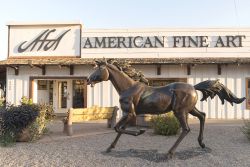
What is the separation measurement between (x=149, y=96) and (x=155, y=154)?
1.32 m

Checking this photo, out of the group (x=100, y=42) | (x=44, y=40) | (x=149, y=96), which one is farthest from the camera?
(x=44, y=40)

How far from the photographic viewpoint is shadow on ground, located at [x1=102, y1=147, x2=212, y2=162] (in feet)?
20.7

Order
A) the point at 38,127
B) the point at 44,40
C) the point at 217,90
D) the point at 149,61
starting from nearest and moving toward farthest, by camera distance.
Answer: the point at 217,90 < the point at 38,127 < the point at 149,61 < the point at 44,40

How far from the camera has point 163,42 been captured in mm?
15586

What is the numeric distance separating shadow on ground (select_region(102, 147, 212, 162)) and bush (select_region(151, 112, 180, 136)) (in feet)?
7.43

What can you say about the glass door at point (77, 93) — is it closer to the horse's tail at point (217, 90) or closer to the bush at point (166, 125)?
the bush at point (166, 125)

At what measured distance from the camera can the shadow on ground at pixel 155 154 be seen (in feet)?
20.7

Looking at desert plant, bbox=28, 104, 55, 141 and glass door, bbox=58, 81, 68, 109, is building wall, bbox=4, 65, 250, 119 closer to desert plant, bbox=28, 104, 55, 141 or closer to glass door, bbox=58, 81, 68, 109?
glass door, bbox=58, 81, 68, 109

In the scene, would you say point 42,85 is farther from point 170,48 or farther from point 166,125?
point 166,125

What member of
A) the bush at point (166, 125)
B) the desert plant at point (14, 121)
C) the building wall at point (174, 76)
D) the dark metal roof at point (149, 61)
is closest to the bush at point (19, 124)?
the desert plant at point (14, 121)

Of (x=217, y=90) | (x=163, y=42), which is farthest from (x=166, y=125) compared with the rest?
(x=163, y=42)

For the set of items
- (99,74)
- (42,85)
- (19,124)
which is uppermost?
(99,74)

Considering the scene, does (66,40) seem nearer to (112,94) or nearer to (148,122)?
(112,94)

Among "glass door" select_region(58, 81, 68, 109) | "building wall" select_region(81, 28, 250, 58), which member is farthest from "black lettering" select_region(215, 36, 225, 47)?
"glass door" select_region(58, 81, 68, 109)
